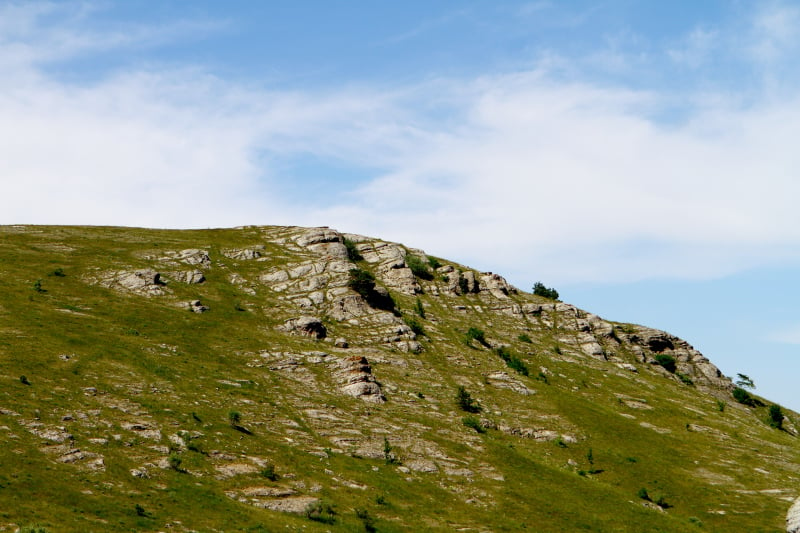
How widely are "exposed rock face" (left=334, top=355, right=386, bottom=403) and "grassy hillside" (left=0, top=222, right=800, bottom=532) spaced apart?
36cm

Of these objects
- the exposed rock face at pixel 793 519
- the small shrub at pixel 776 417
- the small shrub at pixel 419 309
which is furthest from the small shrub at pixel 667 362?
the exposed rock face at pixel 793 519

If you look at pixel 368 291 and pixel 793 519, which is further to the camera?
pixel 368 291

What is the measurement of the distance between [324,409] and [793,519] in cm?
5257

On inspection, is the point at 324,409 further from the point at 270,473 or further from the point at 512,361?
the point at 512,361

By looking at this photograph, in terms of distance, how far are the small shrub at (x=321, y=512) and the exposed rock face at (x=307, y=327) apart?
151ft

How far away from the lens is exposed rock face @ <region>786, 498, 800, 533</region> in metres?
57.3

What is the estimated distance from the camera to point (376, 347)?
93750mm

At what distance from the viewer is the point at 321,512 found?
153 feet

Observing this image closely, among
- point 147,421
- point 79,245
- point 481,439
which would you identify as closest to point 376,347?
point 481,439

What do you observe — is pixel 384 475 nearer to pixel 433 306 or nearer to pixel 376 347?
pixel 376 347

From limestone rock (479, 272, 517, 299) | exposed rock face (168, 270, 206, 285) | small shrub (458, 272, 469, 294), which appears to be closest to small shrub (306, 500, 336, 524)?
exposed rock face (168, 270, 206, 285)

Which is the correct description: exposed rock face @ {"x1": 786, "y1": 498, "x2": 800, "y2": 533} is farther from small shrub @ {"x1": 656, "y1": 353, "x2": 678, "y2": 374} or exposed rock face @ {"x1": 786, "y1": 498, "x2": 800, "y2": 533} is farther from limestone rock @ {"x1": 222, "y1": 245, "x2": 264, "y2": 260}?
limestone rock @ {"x1": 222, "y1": 245, "x2": 264, "y2": 260}

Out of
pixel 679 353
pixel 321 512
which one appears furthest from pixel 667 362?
pixel 321 512

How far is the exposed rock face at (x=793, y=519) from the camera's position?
188 ft
